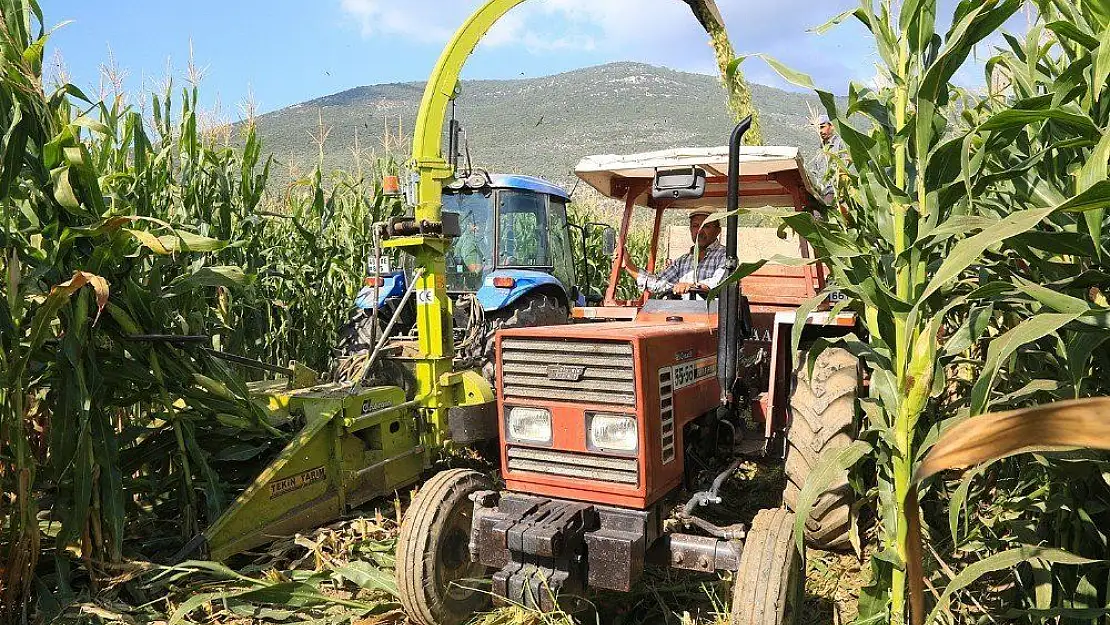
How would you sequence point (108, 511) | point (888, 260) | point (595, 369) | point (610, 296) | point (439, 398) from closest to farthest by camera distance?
point (888, 260) < point (595, 369) < point (108, 511) < point (439, 398) < point (610, 296)

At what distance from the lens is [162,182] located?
4.46 metres

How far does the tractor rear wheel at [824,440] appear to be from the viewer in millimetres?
3088

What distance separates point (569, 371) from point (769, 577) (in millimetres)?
1011

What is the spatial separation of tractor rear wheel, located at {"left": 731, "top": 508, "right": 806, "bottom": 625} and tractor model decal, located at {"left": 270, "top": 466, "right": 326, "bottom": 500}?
87.5 inches

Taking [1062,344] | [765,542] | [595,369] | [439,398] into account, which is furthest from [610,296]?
[1062,344]

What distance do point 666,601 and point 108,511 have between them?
245 centimetres

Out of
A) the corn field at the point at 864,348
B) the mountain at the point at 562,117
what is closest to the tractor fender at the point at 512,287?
the corn field at the point at 864,348

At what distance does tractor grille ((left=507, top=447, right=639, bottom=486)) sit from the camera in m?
2.80

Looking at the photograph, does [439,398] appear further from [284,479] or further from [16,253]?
[16,253]

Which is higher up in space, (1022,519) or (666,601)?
(1022,519)

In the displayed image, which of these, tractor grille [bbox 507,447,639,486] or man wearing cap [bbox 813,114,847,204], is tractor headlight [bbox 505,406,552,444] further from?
man wearing cap [bbox 813,114,847,204]

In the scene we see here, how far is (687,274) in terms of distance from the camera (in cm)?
451

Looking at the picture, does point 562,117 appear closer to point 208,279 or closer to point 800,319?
point 208,279

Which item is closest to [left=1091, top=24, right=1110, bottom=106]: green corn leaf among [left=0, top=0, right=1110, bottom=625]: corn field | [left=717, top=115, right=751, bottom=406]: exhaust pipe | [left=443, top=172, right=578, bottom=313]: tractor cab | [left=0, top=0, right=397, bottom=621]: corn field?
[left=0, top=0, right=1110, bottom=625]: corn field
